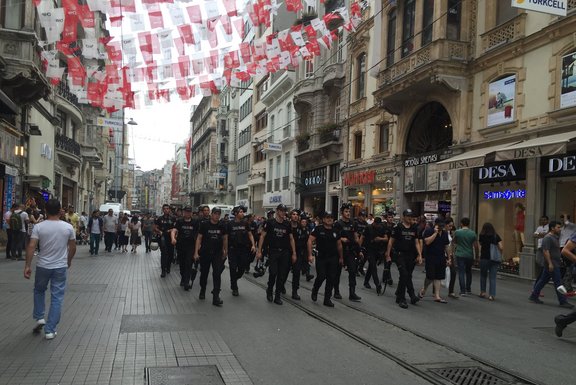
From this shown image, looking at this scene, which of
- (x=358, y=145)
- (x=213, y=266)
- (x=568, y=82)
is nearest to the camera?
(x=213, y=266)

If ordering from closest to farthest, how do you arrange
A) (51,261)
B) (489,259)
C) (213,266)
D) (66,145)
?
(51,261) → (213,266) → (489,259) → (66,145)

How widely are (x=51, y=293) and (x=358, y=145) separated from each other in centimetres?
2408

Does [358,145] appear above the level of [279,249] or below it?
above

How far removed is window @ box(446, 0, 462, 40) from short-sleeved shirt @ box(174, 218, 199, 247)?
13191 millimetres

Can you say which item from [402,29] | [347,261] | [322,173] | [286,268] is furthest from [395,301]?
[322,173]

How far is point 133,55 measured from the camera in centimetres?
1502

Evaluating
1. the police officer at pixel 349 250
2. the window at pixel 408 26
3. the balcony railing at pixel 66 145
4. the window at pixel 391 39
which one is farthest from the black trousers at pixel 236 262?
the balcony railing at pixel 66 145

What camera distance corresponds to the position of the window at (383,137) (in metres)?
26.0

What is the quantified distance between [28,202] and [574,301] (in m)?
20.7

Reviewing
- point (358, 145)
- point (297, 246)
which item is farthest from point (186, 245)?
point (358, 145)

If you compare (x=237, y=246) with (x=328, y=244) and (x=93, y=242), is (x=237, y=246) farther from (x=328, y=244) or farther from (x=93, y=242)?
(x=93, y=242)

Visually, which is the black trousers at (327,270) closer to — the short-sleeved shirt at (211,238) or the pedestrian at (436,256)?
the short-sleeved shirt at (211,238)

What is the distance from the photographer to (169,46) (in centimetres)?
1441

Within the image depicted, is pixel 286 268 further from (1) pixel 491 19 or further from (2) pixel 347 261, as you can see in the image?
(1) pixel 491 19
